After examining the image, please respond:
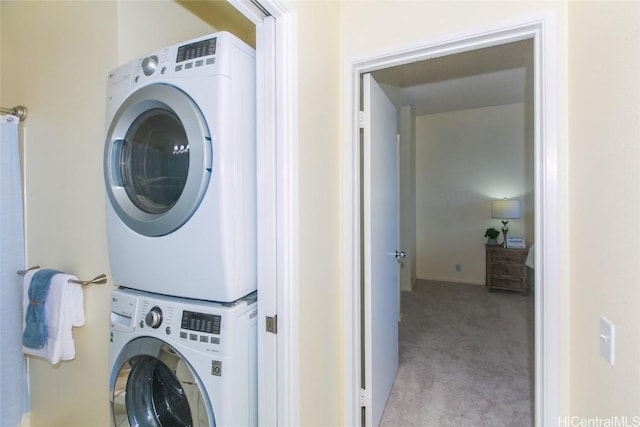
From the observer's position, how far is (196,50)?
3.34 ft

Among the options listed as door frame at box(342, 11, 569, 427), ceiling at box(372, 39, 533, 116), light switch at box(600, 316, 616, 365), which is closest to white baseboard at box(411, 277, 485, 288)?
ceiling at box(372, 39, 533, 116)

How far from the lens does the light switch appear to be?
0.82m

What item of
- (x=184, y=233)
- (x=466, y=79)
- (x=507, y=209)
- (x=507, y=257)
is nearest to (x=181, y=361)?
(x=184, y=233)

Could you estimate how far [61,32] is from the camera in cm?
151

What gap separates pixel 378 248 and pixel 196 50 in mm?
1296

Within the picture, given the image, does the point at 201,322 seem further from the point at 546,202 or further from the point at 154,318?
the point at 546,202

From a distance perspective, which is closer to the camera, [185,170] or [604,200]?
[604,200]

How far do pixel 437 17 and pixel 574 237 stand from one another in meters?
1.06

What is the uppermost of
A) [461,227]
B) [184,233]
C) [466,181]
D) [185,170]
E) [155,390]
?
[466,181]

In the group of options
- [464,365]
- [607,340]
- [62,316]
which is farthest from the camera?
[464,365]

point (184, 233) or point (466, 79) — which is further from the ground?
point (466, 79)

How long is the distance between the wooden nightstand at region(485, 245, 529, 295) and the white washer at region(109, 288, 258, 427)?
4337 mm

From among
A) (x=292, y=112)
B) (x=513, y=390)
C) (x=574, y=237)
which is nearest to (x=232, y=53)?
(x=292, y=112)

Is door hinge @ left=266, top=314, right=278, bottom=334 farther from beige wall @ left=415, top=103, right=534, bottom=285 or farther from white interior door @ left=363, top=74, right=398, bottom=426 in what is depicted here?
beige wall @ left=415, top=103, right=534, bottom=285
